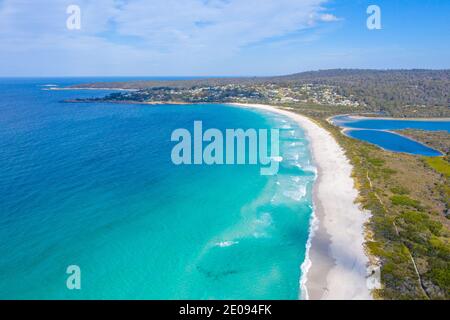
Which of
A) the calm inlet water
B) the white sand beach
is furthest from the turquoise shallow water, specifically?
the calm inlet water

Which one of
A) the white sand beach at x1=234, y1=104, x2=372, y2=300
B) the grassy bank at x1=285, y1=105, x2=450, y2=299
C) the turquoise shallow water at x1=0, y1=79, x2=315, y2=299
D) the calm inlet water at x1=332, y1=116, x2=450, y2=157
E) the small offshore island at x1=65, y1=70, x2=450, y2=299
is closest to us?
the white sand beach at x1=234, y1=104, x2=372, y2=300

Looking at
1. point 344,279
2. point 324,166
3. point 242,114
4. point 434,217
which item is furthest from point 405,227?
point 242,114

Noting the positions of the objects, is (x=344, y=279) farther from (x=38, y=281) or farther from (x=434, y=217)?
(x=38, y=281)

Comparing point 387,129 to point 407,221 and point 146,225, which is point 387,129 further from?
point 146,225

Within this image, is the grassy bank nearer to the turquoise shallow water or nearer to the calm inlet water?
the turquoise shallow water

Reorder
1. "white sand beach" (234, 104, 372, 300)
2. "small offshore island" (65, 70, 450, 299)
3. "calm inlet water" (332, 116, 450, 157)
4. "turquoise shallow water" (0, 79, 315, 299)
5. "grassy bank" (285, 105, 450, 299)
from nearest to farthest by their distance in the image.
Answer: "white sand beach" (234, 104, 372, 300) < "grassy bank" (285, 105, 450, 299) < "small offshore island" (65, 70, 450, 299) < "turquoise shallow water" (0, 79, 315, 299) < "calm inlet water" (332, 116, 450, 157)
